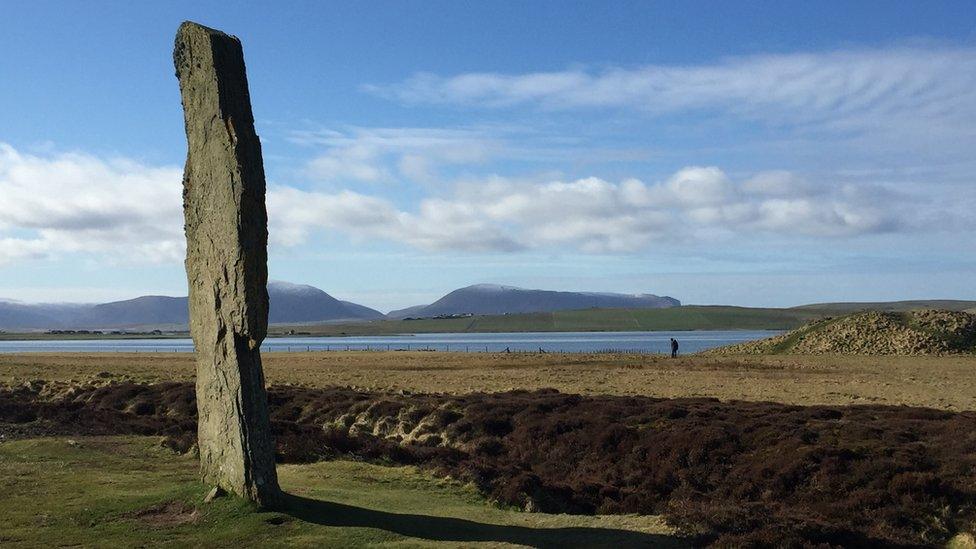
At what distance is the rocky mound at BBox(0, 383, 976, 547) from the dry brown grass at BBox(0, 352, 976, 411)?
9373mm

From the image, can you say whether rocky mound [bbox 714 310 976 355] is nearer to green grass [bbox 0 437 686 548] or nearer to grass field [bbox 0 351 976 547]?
grass field [bbox 0 351 976 547]

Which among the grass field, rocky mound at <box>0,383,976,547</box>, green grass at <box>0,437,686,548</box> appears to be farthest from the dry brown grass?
green grass at <box>0,437,686,548</box>

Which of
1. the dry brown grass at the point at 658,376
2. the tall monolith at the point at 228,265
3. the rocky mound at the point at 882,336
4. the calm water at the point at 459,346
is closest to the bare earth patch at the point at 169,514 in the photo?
the tall monolith at the point at 228,265

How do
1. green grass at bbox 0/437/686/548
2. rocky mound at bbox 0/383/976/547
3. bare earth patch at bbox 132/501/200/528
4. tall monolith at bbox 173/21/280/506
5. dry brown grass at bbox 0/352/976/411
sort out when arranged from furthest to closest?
dry brown grass at bbox 0/352/976/411 → rocky mound at bbox 0/383/976/547 → tall monolith at bbox 173/21/280/506 → bare earth patch at bbox 132/501/200/528 → green grass at bbox 0/437/686/548

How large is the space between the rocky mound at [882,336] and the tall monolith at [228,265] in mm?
62950

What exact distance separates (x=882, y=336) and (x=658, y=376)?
32739mm

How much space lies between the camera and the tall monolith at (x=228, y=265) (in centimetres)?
1335

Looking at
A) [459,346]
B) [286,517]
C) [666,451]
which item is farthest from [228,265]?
[459,346]

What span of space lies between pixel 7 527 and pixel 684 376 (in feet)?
125

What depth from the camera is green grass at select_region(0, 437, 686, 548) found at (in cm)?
1236

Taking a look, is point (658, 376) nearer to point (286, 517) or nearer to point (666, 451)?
point (666, 451)

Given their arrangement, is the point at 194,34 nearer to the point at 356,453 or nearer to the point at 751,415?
the point at 356,453

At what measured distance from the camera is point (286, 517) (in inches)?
517

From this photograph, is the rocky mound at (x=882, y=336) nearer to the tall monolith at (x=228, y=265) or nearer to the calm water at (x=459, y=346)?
the calm water at (x=459, y=346)
